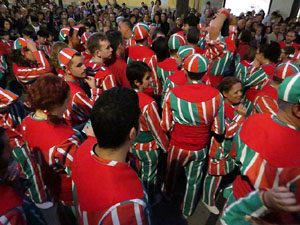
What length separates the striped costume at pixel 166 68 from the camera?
4043mm

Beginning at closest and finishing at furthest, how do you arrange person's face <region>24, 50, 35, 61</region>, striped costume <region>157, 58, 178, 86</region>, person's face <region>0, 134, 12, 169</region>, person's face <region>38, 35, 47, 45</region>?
person's face <region>0, 134, 12, 169</region>, person's face <region>24, 50, 35, 61</region>, striped costume <region>157, 58, 178, 86</region>, person's face <region>38, 35, 47, 45</region>

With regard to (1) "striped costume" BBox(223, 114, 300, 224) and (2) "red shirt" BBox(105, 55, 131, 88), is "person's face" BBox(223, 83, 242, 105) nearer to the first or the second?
(1) "striped costume" BBox(223, 114, 300, 224)

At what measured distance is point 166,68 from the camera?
4102 millimetres

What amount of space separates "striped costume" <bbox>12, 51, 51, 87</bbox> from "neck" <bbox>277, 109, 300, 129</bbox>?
3.58 m

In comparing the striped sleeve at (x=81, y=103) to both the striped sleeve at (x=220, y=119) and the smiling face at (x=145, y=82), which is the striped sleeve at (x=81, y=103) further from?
the striped sleeve at (x=220, y=119)

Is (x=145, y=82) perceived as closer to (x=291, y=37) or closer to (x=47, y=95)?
(x=47, y=95)

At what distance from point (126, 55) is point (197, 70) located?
2.88 m

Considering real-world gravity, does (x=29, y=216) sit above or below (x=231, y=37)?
below

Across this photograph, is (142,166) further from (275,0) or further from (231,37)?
(275,0)

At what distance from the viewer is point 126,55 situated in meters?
5.05

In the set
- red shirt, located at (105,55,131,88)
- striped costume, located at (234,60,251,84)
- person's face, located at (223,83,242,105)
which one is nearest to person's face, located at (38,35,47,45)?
red shirt, located at (105,55,131,88)

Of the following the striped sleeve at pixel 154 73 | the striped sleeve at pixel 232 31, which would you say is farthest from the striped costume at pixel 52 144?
the striped sleeve at pixel 232 31

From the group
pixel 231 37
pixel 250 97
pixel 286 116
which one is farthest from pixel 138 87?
pixel 231 37

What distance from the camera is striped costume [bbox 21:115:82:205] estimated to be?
1.87 meters
